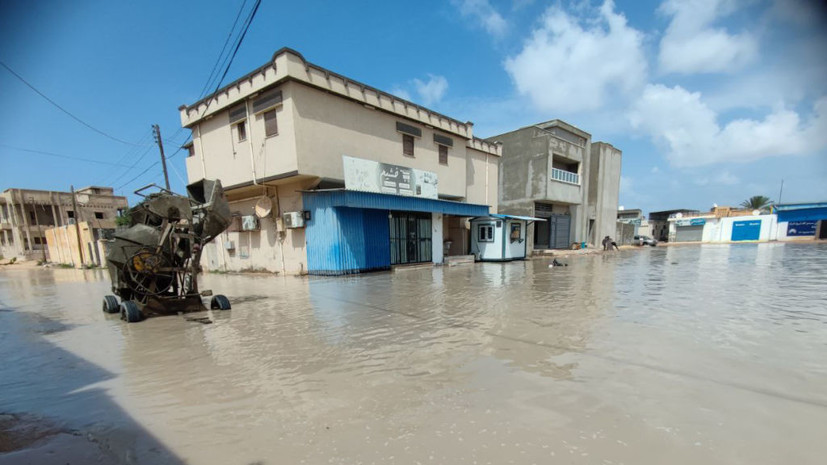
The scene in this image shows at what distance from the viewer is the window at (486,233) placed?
17422 mm

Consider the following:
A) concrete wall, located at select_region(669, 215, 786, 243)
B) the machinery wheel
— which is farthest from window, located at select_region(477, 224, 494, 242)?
concrete wall, located at select_region(669, 215, 786, 243)

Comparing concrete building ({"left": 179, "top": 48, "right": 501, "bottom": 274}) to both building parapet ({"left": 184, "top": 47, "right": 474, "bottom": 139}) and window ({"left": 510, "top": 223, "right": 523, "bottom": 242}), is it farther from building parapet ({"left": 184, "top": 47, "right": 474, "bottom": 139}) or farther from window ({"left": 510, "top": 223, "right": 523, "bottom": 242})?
window ({"left": 510, "top": 223, "right": 523, "bottom": 242})

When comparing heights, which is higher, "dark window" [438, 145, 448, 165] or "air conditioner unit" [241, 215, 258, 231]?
"dark window" [438, 145, 448, 165]

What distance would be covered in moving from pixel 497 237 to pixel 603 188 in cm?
1716

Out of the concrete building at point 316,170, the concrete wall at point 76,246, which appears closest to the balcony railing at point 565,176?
the concrete building at point 316,170

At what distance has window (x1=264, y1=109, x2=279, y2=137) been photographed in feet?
38.4

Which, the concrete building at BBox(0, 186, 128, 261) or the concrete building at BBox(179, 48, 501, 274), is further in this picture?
the concrete building at BBox(0, 186, 128, 261)

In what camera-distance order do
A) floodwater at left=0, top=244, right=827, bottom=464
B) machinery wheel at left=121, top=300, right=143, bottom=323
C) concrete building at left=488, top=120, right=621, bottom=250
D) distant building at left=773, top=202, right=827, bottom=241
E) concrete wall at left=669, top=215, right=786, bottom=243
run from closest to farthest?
1. floodwater at left=0, top=244, right=827, bottom=464
2. machinery wheel at left=121, top=300, right=143, bottom=323
3. concrete building at left=488, top=120, right=621, bottom=250
4. distant building at left=773, top=202, right=827, bottom=241
5. concrete wall at left=669, top=215, right=786, bottom=243

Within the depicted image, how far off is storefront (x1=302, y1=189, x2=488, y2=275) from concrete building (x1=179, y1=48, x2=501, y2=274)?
45mm

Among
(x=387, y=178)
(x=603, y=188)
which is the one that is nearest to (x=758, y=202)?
(x=603, y=188)

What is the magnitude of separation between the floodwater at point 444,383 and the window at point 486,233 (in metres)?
11.0

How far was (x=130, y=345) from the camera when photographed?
4699mm

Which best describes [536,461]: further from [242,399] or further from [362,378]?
[242,399]

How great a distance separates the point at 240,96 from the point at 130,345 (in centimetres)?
1096
